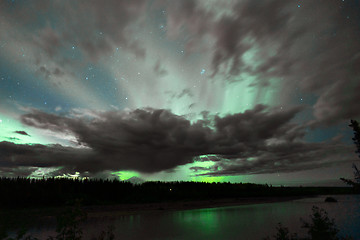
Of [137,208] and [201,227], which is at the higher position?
[137,208]

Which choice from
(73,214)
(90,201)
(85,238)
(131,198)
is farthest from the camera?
(131,198)

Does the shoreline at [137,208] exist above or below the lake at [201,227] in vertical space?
above

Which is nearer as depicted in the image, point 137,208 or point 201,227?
point 201,227

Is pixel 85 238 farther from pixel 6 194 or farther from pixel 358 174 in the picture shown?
pixel 6 194

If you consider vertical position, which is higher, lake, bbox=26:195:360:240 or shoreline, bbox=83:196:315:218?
shoreline, bbox=83:196:315:218

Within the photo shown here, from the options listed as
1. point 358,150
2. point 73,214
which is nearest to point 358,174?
point 358,150

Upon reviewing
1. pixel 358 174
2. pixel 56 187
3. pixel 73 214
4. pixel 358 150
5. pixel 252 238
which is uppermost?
pixel 56 187

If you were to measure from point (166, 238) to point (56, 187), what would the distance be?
9781 centimetres

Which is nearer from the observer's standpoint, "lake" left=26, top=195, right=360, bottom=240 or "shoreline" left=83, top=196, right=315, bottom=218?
"lake" left=26, top=195, right=360, bottom=240

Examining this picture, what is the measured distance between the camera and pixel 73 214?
886cm

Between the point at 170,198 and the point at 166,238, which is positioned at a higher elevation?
the point at 170,198

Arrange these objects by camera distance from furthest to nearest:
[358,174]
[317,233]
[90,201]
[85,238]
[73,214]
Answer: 1. [90,201]
2. [85,238]
3. [317,233]
4. [358,174]
5. [73,214]

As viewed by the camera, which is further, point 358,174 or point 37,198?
point 37,198

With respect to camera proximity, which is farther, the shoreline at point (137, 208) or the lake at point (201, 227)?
the shoreline at point (137, 208)
